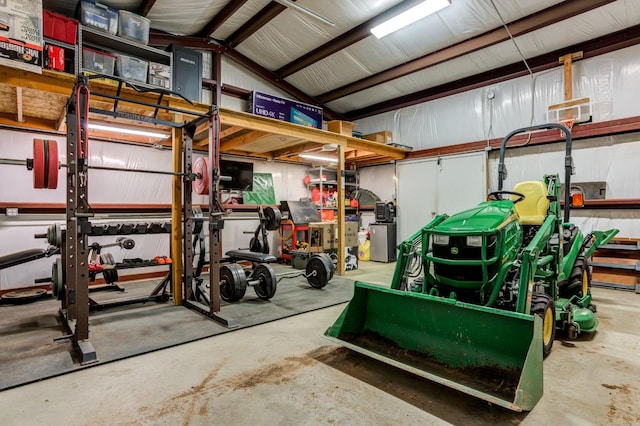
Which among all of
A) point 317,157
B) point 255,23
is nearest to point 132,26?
point 255,23

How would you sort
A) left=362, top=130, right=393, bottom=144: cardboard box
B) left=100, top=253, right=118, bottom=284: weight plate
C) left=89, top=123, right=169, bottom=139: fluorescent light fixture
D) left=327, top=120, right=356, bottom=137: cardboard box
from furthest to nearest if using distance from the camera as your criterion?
left=362, top=130, right=393, bottom=144: cardboard box, left=327, top=120, right=356, bottom=137: cardboard box, left=89, top=123, right=169, bottom=139: fluorescent light fixture, left=100, top=253, right=118, bottom=284: weight plate

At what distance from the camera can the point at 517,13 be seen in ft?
18.5

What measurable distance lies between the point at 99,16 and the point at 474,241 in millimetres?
5790

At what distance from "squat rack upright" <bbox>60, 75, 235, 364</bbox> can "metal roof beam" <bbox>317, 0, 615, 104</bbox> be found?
16.8ft

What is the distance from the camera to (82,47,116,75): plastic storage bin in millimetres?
4504

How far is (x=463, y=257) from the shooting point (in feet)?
8.73

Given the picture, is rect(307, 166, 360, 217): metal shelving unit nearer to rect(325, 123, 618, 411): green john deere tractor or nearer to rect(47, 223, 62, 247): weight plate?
rect(47, 223, 62, 247): weight plate

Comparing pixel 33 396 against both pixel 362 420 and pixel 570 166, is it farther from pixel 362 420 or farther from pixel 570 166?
pixel 570 166

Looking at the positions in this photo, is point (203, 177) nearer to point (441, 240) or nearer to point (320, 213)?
point (441, 240)

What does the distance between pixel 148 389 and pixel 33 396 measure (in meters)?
0.72

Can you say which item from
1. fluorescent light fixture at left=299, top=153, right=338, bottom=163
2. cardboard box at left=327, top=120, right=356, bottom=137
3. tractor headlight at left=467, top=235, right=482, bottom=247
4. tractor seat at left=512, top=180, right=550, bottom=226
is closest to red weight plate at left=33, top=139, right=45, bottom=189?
tractor headlight at left=467, top=235, right=482, bottom=247

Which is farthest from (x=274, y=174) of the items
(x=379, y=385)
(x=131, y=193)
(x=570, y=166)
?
(x=379, y=385)

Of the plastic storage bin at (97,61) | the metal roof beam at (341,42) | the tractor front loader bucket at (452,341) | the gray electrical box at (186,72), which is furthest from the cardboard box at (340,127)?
the tractor front loader bucket at (452,341)

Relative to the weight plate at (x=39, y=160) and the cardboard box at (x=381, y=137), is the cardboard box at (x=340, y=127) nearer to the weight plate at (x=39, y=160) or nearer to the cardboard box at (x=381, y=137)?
the cardboard box at (x=381, y=137)
